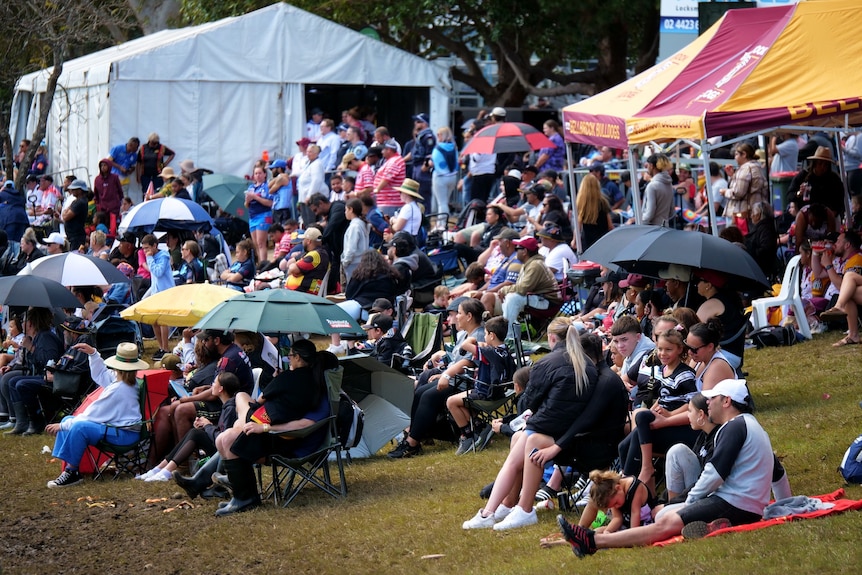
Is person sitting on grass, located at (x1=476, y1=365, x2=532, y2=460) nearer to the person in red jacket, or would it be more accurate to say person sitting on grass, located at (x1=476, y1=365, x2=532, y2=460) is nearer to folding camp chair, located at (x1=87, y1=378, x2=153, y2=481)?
folding camp chair, located at (x1=87, y1=378, x2=153, y2=481)

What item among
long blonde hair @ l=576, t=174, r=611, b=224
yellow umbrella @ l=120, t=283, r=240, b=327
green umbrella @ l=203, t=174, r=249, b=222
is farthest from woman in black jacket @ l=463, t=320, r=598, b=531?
green umbrella @ l=203, t=174, r=249, b=222

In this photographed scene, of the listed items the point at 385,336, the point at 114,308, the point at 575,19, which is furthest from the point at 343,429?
the point at 575,19

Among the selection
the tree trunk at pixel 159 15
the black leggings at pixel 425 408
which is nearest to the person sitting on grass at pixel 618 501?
the black leggings at pixel 425 408

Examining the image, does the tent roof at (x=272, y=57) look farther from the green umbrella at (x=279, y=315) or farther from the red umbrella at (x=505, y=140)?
the green umbrella at (x=279, y=315)

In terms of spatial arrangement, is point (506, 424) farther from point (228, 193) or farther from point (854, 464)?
point (228, 193)

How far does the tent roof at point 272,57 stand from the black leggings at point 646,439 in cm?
1743

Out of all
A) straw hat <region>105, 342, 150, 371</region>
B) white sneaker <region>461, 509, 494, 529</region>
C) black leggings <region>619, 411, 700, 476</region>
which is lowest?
white sneaker <region>461, 509, 494, 529</region>

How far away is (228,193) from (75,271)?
827cm

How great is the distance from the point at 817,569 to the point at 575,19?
904 inches

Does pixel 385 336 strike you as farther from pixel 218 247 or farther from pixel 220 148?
pixel 220 148

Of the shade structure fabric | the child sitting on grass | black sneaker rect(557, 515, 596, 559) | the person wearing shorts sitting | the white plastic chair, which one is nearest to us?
black sneaker rect(557, 515, 596, 559)

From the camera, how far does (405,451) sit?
34.2ft

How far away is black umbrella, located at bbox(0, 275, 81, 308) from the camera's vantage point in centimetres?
1203

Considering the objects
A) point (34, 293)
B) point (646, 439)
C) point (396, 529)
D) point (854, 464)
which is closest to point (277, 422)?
point (396, 529)
